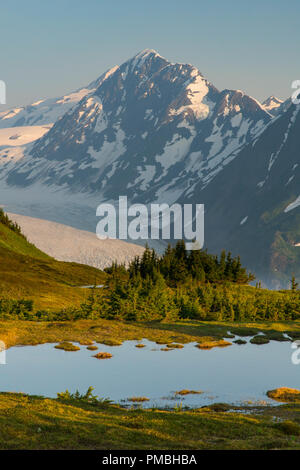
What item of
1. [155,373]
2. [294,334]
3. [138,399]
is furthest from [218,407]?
[294,334]

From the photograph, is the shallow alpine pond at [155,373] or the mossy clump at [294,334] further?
the mossy clump at [294,334]

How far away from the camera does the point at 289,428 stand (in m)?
22.6

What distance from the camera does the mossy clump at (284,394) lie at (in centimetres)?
3128

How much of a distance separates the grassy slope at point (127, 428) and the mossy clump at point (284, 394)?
4545 mm

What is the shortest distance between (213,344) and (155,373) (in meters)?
12.3

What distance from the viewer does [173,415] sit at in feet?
80.5

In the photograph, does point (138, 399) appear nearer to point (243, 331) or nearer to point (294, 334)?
point (243, 331)

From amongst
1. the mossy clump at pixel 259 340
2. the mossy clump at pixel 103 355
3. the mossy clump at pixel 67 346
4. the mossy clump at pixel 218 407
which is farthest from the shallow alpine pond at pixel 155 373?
the mossy clump at pixel 259 340

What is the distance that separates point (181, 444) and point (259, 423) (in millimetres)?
5592

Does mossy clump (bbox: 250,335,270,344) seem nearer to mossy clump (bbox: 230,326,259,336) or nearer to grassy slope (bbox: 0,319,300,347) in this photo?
grassy slope (bbox: 0,319,300,347)

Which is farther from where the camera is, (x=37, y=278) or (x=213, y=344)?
(x=37, y=278)

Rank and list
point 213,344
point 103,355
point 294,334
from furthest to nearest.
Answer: point 294,334 → point 213,344 → point 103,355

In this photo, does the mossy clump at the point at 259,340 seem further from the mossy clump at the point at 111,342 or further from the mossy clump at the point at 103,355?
the mossy clump at the point at 103,355
